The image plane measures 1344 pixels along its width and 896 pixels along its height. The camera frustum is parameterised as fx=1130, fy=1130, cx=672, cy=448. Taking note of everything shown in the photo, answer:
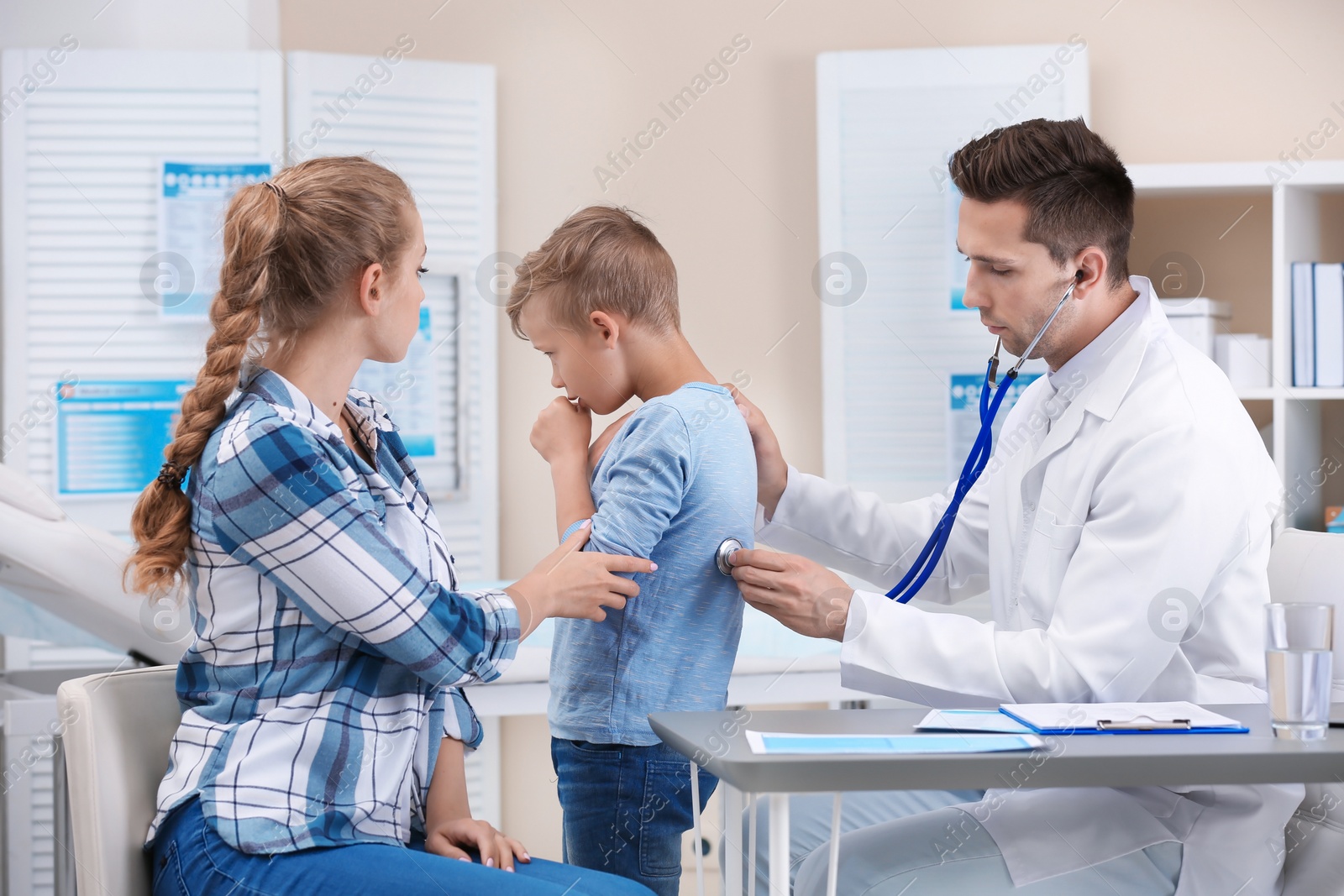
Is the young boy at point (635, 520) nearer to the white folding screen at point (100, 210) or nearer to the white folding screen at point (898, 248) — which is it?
the white folding screen at point (898, 248)

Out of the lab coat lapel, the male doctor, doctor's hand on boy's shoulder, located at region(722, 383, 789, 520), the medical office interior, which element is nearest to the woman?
the male doctor

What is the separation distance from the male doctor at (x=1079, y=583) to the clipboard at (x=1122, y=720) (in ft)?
0.29

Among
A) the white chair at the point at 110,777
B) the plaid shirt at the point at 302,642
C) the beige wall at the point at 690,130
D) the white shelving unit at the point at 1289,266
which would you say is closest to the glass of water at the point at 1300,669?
the plaid shirt at the point at 302,642

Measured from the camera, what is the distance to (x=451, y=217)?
2.66 m

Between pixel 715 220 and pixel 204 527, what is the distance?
208 centimetres

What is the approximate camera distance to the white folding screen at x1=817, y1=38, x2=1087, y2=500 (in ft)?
8.57

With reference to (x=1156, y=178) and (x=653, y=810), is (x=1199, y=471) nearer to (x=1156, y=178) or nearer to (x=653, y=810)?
(x=653, y=810)

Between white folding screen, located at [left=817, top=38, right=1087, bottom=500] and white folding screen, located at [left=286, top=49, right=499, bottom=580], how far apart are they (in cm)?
79

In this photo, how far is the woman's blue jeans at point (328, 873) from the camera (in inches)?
37.6

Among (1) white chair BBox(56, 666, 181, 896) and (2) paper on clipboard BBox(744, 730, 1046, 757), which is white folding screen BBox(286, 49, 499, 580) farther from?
(2) paper on clipboard BBox(744, 730, 1046, 757)

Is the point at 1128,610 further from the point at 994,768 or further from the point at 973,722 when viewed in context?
the point at 994,768

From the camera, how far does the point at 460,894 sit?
3.13ft

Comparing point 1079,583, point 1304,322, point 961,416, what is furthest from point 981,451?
point 1304,322

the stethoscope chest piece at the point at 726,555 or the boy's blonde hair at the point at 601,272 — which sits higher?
the boy's blonde hair at the point at 601,272
